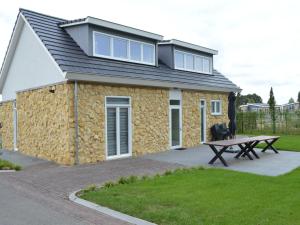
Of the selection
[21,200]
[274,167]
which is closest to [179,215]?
[21,200]

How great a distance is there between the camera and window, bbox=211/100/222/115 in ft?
66.0

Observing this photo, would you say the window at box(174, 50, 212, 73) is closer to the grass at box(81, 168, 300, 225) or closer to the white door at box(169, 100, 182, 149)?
the white door at box(169, 100, 182, 149)

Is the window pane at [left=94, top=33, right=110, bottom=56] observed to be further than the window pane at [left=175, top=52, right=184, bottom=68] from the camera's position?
No

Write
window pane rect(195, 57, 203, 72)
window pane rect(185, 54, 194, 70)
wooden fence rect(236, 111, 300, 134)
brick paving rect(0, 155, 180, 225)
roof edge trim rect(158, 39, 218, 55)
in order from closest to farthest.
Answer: brick paving rect(0, 155, 180, 225)
roof edge trim rect(158, 39, 218, 55)
window pane rect(185, 54, 194, 70)
window pane rect(195, 57, 203, 72)
wooden fence rect(236, 111, 300, 134)

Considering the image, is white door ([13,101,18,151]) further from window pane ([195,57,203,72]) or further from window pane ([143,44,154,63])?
window pane ([195,57,203,72])

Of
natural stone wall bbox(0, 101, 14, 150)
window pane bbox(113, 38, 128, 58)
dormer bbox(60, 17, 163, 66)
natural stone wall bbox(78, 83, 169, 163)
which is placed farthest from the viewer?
natural stone wall bbox(0, 101, 14, 150)

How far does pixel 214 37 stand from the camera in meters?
16.6

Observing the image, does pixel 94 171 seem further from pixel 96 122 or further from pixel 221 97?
pixel 221 97

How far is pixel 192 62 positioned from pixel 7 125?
35.7 feet

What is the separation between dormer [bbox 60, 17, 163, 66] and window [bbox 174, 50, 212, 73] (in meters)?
3.01

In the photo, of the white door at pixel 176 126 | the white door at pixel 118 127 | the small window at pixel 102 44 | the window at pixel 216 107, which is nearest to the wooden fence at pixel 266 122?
the window at pixel 216 107

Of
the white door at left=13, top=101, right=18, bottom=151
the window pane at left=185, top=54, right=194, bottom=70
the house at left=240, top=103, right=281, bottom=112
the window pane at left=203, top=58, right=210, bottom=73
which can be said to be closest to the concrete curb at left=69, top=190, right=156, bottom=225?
the white door at left=13, top=101, right=18, bottom=151

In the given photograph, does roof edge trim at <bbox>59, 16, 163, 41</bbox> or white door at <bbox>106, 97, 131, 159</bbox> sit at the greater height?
roof edge trim at <bbox>59, 16, 163, 41</bbox>

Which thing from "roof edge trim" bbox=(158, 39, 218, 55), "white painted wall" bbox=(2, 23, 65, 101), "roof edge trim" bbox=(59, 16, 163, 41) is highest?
"roof edge trim" bbox=(158, 39, 218, 55)
